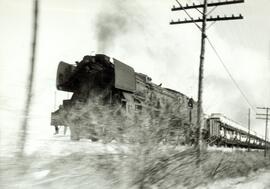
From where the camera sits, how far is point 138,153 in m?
7.74

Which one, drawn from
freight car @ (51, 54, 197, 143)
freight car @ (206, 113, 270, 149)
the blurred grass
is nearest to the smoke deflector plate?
freight car @ (51, 54, 197, 143)

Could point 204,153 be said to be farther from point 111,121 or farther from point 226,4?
point 226,4

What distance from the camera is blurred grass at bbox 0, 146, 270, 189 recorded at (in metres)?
6.32

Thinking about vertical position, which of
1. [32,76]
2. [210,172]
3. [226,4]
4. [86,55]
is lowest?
[210,172]

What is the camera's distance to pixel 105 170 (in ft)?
25.2

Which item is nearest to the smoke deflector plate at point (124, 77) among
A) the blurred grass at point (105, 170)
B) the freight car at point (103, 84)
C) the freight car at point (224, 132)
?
the freight car at point (103, 84)

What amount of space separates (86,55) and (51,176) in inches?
421

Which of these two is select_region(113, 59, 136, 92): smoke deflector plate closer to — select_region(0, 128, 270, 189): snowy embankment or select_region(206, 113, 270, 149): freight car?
select_region(206, 113, 270, 149): freight car

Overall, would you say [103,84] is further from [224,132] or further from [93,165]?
[224,132]

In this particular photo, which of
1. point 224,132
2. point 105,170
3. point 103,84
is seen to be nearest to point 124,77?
point 103,84

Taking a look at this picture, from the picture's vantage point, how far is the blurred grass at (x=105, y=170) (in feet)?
20.7

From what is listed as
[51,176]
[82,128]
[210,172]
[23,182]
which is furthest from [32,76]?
[210,172]

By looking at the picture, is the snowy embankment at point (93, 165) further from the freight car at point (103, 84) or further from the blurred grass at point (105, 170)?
the freight car at point (103, 84)

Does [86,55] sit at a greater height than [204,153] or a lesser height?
greater
